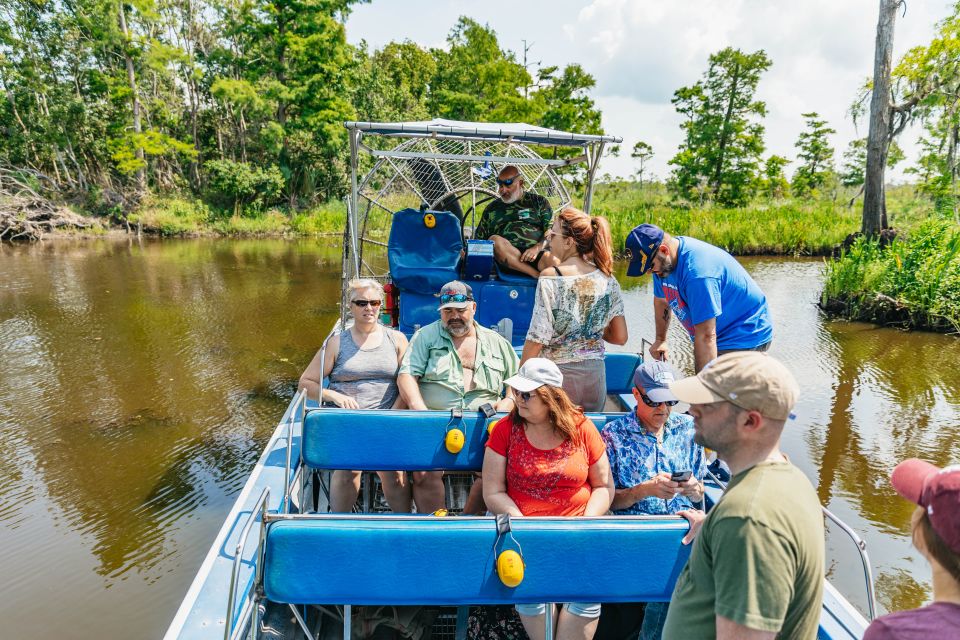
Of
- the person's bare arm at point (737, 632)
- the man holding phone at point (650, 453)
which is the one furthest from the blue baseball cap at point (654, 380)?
the person's bare arm at point (737, 632)

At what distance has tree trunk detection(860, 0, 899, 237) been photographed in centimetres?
1055

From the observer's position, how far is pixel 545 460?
2.35 metres

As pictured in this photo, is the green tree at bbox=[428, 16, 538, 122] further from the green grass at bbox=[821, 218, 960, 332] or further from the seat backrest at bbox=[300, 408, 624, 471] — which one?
the seat backrest at bbox=[300, 408, 624, 471]

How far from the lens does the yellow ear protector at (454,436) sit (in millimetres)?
2619

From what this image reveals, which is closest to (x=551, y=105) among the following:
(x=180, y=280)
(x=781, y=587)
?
(x=180, y=280)

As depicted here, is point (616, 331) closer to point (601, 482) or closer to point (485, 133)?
point (601, 482)

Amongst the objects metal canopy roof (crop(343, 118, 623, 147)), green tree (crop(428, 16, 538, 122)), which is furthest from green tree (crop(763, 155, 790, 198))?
metal canopy roof (crop(343, 118, 623, 147))

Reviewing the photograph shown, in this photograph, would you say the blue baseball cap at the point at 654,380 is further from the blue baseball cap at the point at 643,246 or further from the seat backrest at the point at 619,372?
the seat backrest at the point at 619,372

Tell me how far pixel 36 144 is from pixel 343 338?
28.0 meters

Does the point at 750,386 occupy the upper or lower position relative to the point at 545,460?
upper

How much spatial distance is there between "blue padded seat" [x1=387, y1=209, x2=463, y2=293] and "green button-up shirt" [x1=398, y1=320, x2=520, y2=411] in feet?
5.03

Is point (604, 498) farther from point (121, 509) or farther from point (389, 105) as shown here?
point (389, 105)

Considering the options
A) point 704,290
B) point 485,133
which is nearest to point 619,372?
point 704,290

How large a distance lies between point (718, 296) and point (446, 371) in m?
1.46
